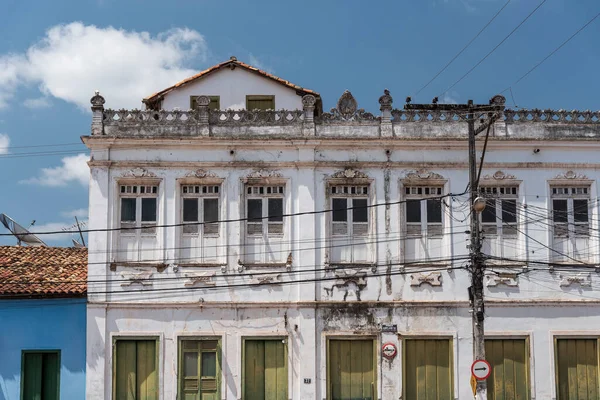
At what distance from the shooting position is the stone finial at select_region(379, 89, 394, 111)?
65.2ft

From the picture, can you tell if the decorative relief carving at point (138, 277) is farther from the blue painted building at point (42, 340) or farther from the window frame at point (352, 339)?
the window frame at point (352, 339)

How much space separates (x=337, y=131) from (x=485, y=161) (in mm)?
3744

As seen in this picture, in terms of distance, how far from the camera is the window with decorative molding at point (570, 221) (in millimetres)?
19703

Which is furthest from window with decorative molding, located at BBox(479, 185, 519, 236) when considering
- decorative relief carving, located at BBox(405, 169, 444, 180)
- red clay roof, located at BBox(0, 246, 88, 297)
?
red clay roof, located at BBox(0, 246, 88, 297)

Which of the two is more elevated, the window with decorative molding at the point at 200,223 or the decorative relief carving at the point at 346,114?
the decorative relief carving at the point at 346,114

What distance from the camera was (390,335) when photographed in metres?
19.0

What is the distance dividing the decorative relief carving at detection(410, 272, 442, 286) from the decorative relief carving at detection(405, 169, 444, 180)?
7.77 ft

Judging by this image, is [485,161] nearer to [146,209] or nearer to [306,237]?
[306,237]

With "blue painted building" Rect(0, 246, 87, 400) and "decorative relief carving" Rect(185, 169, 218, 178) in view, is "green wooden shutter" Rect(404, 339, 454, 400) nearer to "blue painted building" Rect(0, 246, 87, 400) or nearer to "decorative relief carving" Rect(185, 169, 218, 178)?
"decorative relief carving" Rect(185, 169, 218, 178)

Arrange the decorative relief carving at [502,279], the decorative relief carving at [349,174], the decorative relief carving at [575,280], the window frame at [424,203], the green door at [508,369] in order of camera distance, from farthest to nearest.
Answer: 1. the window frame at [424,203]
2. the decorative relief carving at [349,174]
3. the decorative relief carving at [575,280]
4. the decorative relief carving at [502,279]
5. the green door at [508,369]

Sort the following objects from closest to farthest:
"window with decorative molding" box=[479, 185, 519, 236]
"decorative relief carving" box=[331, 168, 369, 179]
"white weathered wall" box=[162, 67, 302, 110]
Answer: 1. "decorative relief carving" box=[331, 168, 369, 179]
2. "window with decorative molding" box=[479, 185, 519, 236]
3. "white weathered wall" box=[162, 67, 302, 110]

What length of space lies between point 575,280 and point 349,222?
18.7 ft

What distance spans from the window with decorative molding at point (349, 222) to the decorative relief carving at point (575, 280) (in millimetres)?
4807

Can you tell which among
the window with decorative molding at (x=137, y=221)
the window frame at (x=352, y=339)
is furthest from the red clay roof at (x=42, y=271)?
the window frame at (x=352, y=339)
